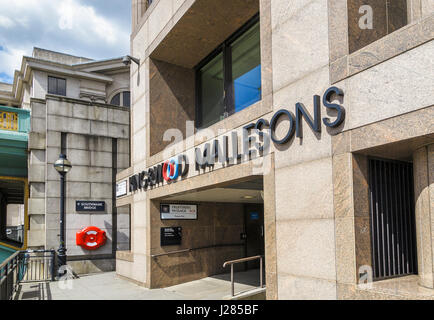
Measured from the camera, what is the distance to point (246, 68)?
1104cm

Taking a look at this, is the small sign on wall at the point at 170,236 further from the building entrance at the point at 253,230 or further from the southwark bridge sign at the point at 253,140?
the building entrance at the point at 253,230

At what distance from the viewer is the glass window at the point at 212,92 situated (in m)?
12.4

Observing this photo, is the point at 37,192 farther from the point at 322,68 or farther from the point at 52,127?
the point at 322,68

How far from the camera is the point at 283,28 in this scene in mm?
7207

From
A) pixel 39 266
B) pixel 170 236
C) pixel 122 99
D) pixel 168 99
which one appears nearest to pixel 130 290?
pixel 170 236

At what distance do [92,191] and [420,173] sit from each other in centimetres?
1512

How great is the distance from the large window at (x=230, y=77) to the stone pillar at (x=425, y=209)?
5.11 metres

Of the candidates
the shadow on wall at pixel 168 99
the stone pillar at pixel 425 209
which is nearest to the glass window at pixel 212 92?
the shadow on wall at pixel 168 99

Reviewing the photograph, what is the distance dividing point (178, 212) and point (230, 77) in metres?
4.79

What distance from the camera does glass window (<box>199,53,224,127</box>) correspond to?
40.7 ft

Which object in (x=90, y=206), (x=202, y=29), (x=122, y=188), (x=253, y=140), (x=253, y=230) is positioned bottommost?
(x=253, y=230)

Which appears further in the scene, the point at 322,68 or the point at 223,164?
the point at 223,164

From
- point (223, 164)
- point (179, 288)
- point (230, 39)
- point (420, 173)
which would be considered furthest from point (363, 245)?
point (230, 39)

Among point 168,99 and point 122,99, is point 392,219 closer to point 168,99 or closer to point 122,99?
point 168,99
